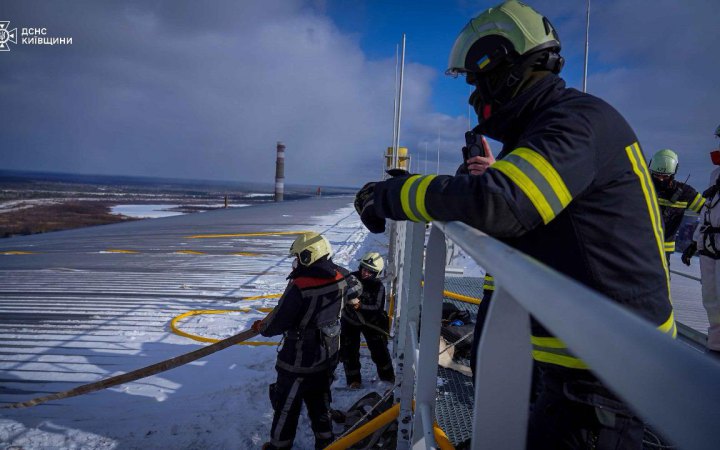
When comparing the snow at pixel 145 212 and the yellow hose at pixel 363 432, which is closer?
the yellow hose at pixel 363 432

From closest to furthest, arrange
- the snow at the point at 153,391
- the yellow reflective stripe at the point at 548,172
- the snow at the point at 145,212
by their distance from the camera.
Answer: the yellow reflective stripe at the point at 548,172, the snow at the point at 153,391, the snow at the point at 145,212

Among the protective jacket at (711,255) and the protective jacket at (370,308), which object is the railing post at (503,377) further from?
the protective jacket at (711,255)

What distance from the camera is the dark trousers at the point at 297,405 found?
3314 millimetres

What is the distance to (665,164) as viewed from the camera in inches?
192

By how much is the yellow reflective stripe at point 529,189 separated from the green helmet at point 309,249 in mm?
2446

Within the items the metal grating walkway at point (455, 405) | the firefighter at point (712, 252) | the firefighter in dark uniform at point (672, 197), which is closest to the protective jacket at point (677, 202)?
the firefighter in dark uniform at point (672, 197)

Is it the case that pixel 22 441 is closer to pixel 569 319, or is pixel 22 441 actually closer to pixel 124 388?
A: pixel 124 388

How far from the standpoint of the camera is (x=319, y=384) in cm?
350

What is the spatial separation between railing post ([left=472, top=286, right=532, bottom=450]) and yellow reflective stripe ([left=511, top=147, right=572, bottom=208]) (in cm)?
40

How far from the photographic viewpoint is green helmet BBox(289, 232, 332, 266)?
338 cm

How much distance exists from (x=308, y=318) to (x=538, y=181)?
2618 mm

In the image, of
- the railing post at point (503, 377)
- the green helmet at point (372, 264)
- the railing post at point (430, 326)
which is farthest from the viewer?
the green helmet at point (372, 264)

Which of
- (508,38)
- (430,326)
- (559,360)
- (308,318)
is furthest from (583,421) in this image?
(308,318)

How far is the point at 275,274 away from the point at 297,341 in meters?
5.42
